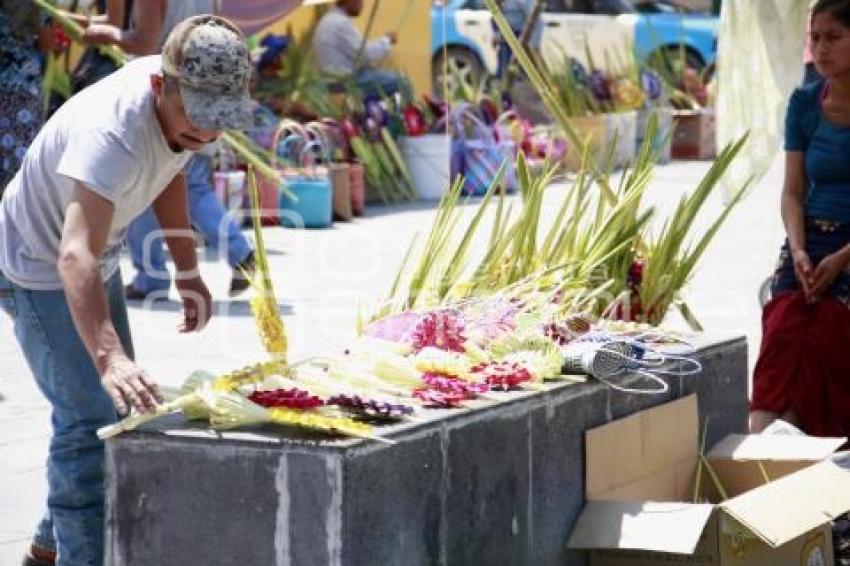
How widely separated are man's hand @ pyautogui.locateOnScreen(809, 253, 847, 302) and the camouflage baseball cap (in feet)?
7.00

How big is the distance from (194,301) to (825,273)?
1.93 metres

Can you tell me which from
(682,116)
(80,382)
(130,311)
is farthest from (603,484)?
(682,116)

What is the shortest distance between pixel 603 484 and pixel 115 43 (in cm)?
356

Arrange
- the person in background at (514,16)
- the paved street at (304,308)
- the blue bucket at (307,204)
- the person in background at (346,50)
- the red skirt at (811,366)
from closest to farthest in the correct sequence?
the red skirt at (811,366) < the paved street at (304,308) < the blue bucket at (307,204) < the person in background at (346,50) < the person in background at (514,16)

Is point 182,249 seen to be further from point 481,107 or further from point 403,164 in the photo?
point 481,107

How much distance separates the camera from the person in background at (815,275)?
5.07 metres

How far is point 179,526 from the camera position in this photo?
3.30 m

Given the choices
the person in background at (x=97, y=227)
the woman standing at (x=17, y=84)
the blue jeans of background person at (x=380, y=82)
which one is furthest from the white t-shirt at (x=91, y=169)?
the blue jeans of background person at (x=380, y=82)

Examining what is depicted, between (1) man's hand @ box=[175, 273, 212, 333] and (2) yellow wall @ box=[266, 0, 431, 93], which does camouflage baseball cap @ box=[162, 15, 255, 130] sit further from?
(2) yellow wall @ box=[266, 0, 431, 93]

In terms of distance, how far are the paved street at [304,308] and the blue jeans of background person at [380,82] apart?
940mm

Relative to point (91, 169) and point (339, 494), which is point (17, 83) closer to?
point (91, 169)

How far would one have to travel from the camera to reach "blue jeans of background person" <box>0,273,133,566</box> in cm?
383

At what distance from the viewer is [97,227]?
3.51m

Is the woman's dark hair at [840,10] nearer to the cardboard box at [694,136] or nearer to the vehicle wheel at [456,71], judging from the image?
the vehicle wheel at [456,71]
